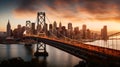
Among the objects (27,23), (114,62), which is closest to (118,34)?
(114,62)

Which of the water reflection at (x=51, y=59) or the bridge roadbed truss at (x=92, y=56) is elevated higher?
the bridge roadbed truss at (x=92, y=56)

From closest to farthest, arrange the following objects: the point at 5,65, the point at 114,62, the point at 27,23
Result: the point at 114,62, the point at 5,65, the point at 27,23

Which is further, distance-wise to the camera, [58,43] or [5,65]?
[58,43]

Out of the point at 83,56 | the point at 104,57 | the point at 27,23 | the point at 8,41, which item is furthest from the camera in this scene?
the point at 8,41

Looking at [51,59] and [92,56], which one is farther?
[51,59]

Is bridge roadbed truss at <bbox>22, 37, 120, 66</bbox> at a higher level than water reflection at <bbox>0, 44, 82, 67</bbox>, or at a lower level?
higher

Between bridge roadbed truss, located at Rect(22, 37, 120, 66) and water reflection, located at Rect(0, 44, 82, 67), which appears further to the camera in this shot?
water reflection, located at Rect(0, 44, 82, 67)

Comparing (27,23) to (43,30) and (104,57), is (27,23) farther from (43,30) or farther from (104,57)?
(104,57)

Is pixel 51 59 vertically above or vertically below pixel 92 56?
below

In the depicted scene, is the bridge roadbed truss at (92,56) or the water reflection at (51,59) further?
the water reflection at (51,59)

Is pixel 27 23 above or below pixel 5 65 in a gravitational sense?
above

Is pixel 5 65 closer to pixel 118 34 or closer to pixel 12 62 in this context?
pixel 12 62
